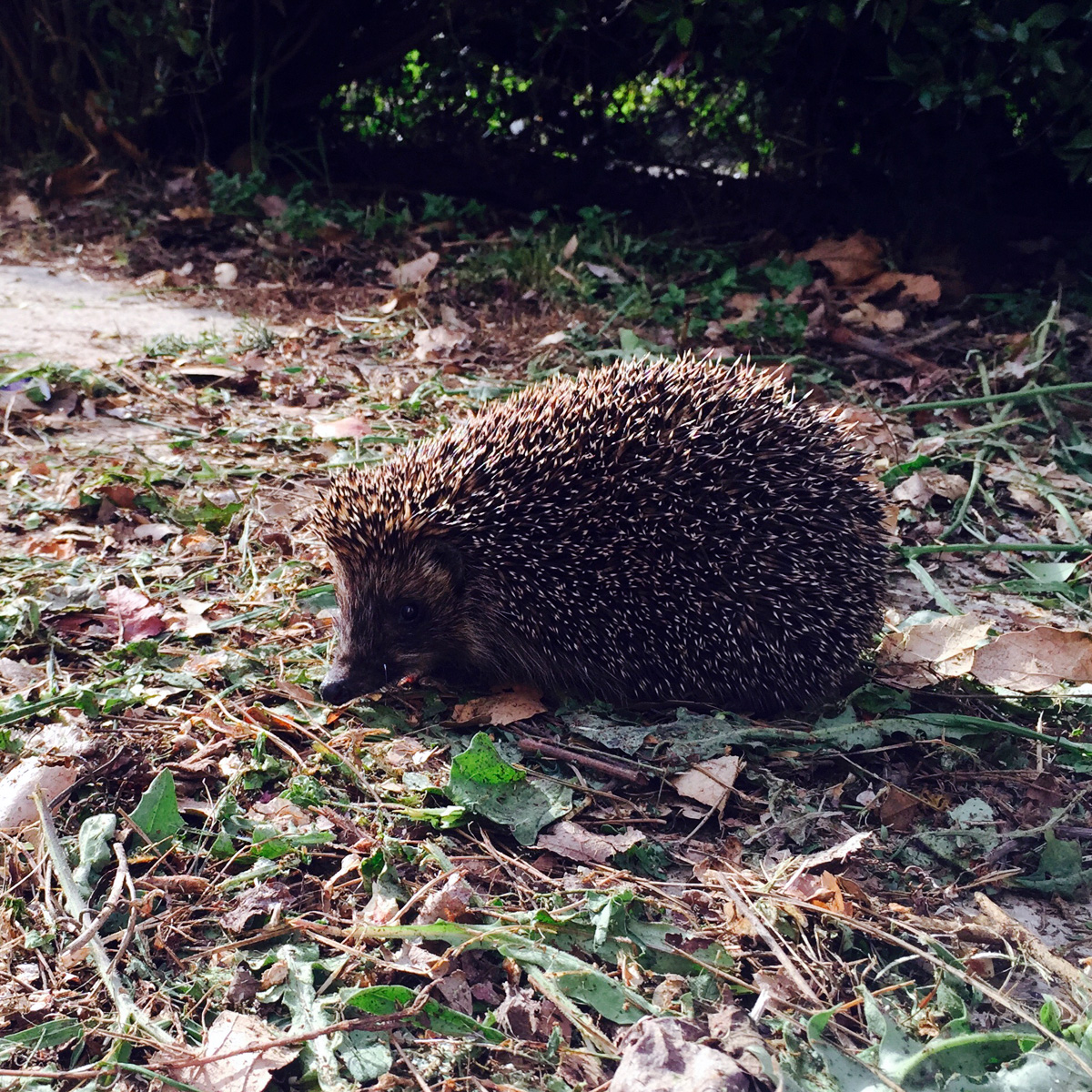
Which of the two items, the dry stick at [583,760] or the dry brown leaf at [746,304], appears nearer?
the dry stick at [583,760]

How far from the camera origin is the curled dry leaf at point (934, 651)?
3.83 m

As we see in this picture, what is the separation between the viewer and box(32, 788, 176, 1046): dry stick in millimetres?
2355

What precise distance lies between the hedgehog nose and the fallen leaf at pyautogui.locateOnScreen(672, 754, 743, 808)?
1186 millimetres

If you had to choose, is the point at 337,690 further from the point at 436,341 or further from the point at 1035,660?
the point at 436,341

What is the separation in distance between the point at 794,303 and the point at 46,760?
5.75m

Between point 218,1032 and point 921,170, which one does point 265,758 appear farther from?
point 921,170

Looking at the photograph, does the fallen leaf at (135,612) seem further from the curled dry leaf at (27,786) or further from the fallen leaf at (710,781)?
the fallen leaf at (710,781)

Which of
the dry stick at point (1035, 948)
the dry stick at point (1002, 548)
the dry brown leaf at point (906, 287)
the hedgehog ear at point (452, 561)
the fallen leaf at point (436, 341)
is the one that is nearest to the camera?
the dry stick at point (1035, 948)

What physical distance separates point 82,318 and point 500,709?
15.8ft

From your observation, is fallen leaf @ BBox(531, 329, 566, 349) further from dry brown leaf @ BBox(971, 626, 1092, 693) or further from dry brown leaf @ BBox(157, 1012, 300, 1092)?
dry brown leaf @ BBox(157, 1012, 300, 1092)

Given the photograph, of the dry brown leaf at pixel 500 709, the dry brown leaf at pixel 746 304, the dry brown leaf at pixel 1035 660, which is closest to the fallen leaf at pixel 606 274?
the dry brown leaf at pixel 746 304

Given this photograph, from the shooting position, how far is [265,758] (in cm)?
327

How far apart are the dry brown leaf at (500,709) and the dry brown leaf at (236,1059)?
1.46m

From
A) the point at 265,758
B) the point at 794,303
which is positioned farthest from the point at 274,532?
Result: the point at 794,303
